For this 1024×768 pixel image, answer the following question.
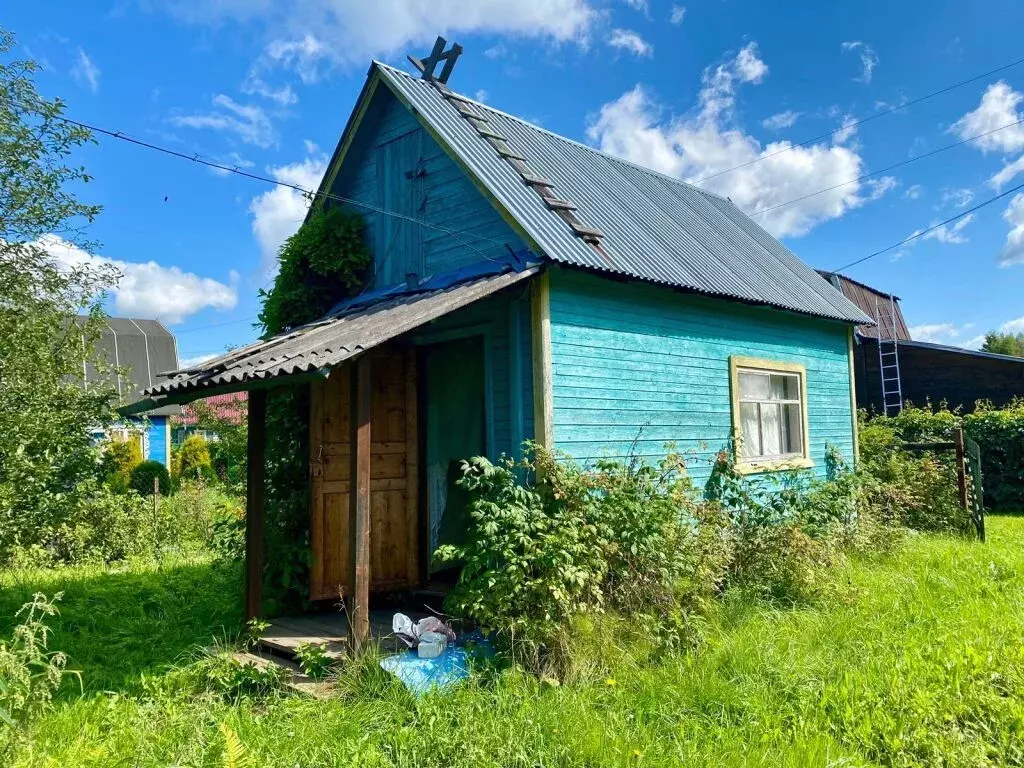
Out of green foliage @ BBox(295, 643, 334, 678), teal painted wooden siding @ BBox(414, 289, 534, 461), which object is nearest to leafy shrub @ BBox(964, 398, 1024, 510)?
teal painted wooden siding @ BBox(414, 289, 534, 461)

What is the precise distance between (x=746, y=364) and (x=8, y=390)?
8.14 m

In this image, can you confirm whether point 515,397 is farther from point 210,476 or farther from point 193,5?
point 210,476

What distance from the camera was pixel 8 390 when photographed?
277 inches

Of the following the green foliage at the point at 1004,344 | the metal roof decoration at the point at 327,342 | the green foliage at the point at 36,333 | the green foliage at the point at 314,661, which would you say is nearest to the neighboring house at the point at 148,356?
the green foliage at the point at 36,333

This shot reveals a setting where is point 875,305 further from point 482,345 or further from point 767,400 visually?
point 482,345

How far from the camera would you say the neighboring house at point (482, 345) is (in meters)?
6.17

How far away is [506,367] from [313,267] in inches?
120

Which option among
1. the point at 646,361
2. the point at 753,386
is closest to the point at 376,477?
the point at 646,361

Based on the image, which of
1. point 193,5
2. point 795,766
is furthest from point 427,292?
point 795,766

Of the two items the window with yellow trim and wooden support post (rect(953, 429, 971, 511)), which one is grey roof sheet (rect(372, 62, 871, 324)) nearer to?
the window with yellow trim

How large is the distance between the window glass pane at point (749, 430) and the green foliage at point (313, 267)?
5.00 metres

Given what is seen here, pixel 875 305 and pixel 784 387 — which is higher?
pixel 875 305

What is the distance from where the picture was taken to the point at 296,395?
7387 mm

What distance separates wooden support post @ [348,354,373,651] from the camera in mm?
5199
